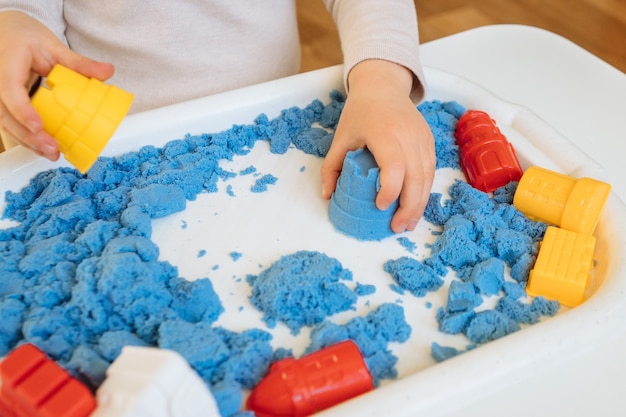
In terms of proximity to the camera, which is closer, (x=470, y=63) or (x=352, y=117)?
(x=352, y=117)

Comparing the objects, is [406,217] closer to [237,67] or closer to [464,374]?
[464,374]

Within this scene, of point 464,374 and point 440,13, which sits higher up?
point 464,374

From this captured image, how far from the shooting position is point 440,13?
1501 millimetres

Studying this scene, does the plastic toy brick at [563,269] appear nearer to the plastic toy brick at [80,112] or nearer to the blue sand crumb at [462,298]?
the blue sand crumb at [462,298]

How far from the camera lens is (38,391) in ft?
0.99

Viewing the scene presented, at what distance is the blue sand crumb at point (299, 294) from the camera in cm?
41

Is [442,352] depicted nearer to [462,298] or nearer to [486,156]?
[462,298]

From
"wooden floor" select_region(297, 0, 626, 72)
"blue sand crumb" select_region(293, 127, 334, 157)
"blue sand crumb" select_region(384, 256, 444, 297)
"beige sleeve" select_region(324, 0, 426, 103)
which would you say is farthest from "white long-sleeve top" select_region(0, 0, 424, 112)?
"wooden floor" select_region(297, 0, 626, 72)

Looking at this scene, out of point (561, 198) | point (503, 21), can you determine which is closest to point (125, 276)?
point (561, 198)

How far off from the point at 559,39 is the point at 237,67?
38 cm

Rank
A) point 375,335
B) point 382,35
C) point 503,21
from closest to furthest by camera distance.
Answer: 1. point 375,335
2. point 382,35
3. point 503,21

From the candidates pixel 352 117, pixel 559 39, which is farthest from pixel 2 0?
pixel 559 39

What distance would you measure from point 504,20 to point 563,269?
1.15 metres

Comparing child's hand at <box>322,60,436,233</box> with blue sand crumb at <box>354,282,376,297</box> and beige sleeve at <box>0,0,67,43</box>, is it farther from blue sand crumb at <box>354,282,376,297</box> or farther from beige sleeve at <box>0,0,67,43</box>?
beige sleeve at <box>0,0,67,43</box>
